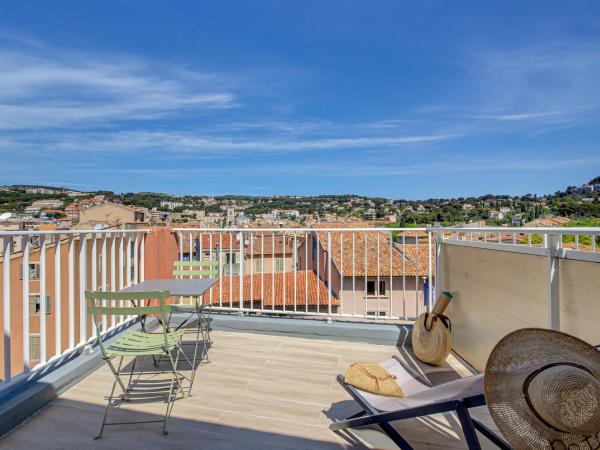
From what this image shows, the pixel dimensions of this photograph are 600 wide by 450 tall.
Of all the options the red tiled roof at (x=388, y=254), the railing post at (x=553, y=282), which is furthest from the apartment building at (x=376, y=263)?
the railing post at (x=553, y=282)

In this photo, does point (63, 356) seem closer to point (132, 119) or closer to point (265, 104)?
point (265, 104)

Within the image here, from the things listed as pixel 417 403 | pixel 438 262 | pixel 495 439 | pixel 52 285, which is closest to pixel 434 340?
pixel 438 262

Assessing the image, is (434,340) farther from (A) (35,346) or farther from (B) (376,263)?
(A) (35,346)

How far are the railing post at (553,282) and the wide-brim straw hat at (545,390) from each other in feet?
3.64

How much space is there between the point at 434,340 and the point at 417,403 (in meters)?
1.76

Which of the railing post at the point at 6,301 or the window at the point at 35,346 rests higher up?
the railing post at the point at 6,301

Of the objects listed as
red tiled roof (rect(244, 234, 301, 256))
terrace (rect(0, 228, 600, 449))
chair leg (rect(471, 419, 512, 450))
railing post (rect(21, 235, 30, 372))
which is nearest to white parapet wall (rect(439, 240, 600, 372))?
terrace (rect(0, 228, 600, 449))

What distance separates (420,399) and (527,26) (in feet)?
74.5

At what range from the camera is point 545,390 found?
1319 millimetres

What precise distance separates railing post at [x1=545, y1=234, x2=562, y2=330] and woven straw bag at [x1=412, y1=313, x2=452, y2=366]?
1.32 m

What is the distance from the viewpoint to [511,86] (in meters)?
27.5

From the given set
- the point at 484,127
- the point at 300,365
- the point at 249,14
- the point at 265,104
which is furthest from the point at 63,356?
the point at 484,127

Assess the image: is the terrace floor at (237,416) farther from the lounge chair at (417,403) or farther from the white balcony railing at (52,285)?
the white balcony railing at (52,285)

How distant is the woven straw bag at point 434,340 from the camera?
3611 mm
